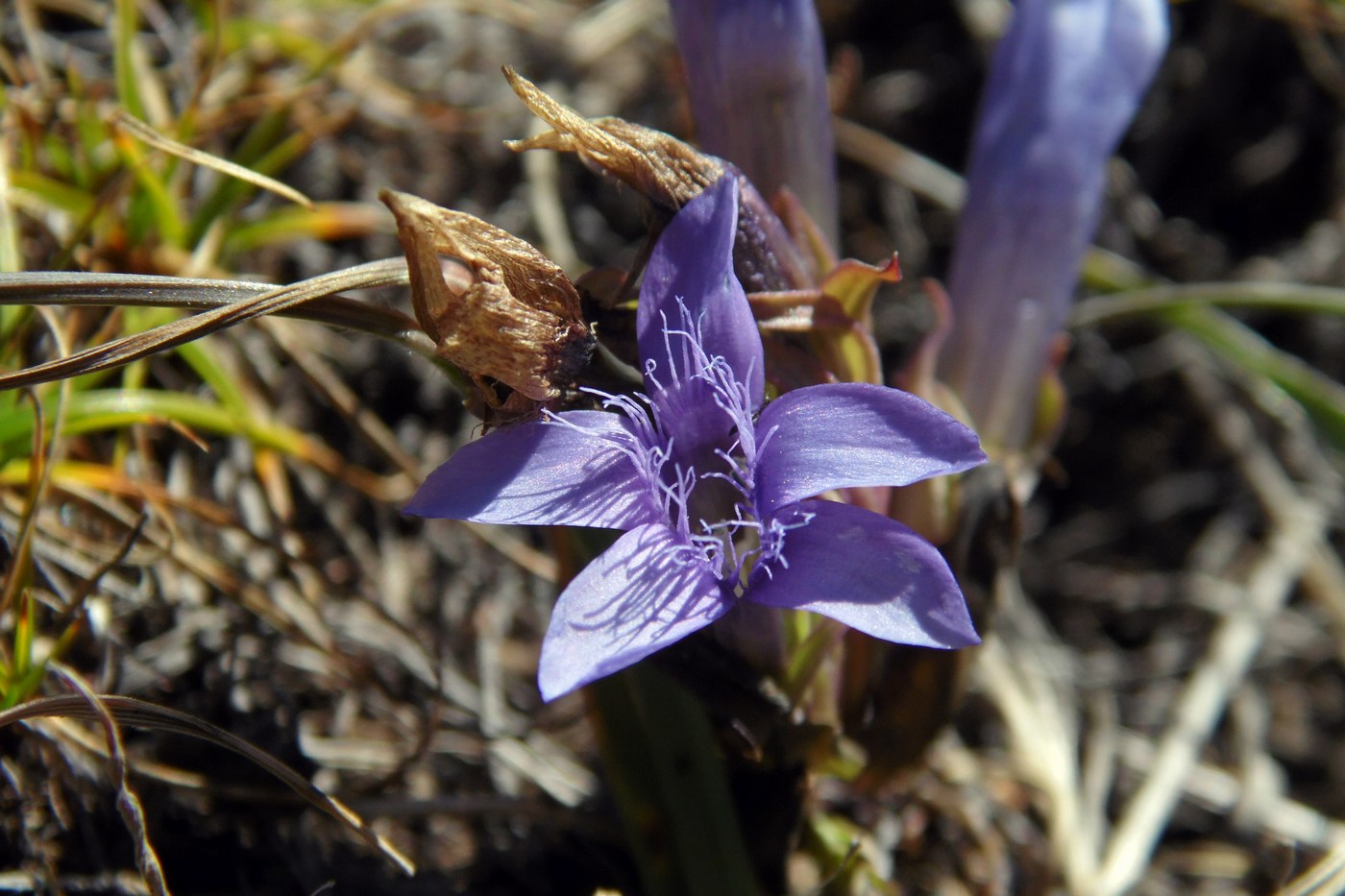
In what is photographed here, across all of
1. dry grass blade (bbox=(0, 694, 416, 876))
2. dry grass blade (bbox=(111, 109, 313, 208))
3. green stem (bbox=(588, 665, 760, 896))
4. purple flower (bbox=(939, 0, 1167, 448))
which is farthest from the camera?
purple flower (bbox=(939, 0, 1167, 448))

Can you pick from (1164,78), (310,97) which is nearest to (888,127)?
(1164,78)

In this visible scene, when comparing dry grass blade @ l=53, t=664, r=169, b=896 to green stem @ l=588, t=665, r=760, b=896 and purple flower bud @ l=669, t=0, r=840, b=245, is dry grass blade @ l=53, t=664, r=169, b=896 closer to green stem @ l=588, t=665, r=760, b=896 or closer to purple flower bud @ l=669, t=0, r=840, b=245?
green stem @ l=588, t=665, r=760, b=896

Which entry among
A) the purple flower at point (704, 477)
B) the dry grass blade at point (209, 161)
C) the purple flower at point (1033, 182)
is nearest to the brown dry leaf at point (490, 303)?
the purple flower at point (704, 477)

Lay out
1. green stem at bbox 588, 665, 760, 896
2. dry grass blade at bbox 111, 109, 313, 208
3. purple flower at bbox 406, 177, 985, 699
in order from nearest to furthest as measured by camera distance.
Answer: purple flower at bbox 406, 177, 985, 699 < dry grass blade at bbox 111, 109, 313, 208 < green stem at bbox 588, 665, 760, 896

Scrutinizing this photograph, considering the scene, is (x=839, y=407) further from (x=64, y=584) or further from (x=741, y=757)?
(x=64, y=584)

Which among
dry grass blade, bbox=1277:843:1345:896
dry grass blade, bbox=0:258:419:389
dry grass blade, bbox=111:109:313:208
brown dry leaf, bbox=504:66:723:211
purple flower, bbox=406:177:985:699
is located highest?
brown dry leaf, bbox=504:66:723:211

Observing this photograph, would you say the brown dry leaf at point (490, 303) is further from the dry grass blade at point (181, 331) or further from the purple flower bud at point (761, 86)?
the purple flower bud at point (761, 86)

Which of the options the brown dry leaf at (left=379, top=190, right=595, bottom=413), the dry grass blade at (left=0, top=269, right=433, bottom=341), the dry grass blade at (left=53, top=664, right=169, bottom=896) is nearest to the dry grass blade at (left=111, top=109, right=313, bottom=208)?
the dry grass blade at (left=0, top=269, right=433, bottom=341)

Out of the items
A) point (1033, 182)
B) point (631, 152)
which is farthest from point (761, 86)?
point (1033, 182)
